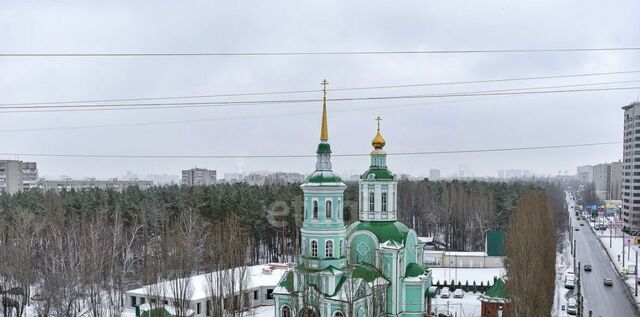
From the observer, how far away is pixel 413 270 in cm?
2639

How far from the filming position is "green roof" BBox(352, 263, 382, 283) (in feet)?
76.5

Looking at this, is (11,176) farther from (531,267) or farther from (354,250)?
(531,267)

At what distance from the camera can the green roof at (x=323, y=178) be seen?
2436 centimetres

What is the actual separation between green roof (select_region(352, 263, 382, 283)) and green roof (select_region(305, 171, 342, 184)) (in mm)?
4383

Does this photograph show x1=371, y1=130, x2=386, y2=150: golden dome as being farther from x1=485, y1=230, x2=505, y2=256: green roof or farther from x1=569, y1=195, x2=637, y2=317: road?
x1=485, y1=230, x2=505, y2=256: green roof

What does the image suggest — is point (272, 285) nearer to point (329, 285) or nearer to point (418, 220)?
point (329, 285)

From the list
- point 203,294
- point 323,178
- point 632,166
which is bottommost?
point 203,294

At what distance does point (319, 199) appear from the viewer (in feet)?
79.9

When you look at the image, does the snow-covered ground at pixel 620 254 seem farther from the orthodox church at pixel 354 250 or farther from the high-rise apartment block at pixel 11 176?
the high-rise apartment block at pixel 11 176

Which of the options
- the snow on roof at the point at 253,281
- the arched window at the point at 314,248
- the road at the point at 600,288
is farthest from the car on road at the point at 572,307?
the snow on roof at the point at 253,281

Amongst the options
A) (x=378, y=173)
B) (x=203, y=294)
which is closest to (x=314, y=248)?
(x=378, y=173)

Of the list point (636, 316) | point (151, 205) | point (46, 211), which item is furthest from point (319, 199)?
point (46, 211)

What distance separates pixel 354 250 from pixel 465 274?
17638 mm

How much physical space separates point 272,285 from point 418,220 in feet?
124
